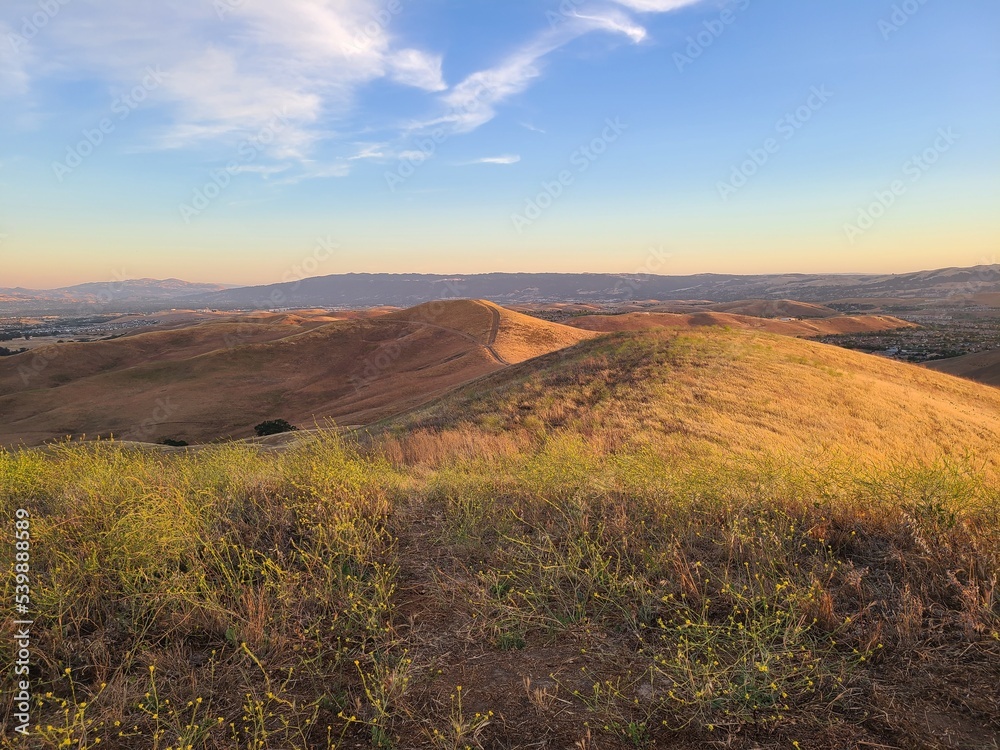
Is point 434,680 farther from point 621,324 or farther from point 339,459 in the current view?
point 621,324

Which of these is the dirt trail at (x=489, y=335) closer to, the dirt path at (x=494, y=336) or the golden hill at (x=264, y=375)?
the dirt path at (x=494, y=336)

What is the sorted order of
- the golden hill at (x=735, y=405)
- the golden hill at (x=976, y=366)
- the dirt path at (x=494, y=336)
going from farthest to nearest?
the dirt path at (x=494, y=336) → the golden hill at (x=976, y=366) → the golden hill at (x=735, y=405)

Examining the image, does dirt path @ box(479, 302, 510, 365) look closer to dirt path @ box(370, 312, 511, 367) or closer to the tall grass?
dirt path @ box(370, 312, 511, 367)

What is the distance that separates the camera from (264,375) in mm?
48656

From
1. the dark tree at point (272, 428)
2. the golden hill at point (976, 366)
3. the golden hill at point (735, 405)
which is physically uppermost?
the golden hill at point (735, 405)

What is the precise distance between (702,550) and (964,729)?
5.75 ft

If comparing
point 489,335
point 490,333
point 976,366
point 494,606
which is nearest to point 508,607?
point 494,606

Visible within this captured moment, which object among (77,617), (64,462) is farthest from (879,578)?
(64,462)

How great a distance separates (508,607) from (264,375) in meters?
51.1

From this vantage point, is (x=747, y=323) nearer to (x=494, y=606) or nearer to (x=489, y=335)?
(x=489, y=335)

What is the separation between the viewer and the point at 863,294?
195 meters

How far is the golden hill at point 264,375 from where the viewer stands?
3612 centimetres

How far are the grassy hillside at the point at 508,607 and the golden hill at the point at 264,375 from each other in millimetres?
23009

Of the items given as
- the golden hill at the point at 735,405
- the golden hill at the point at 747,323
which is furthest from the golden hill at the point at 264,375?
the golden hill at the point at 747,323
